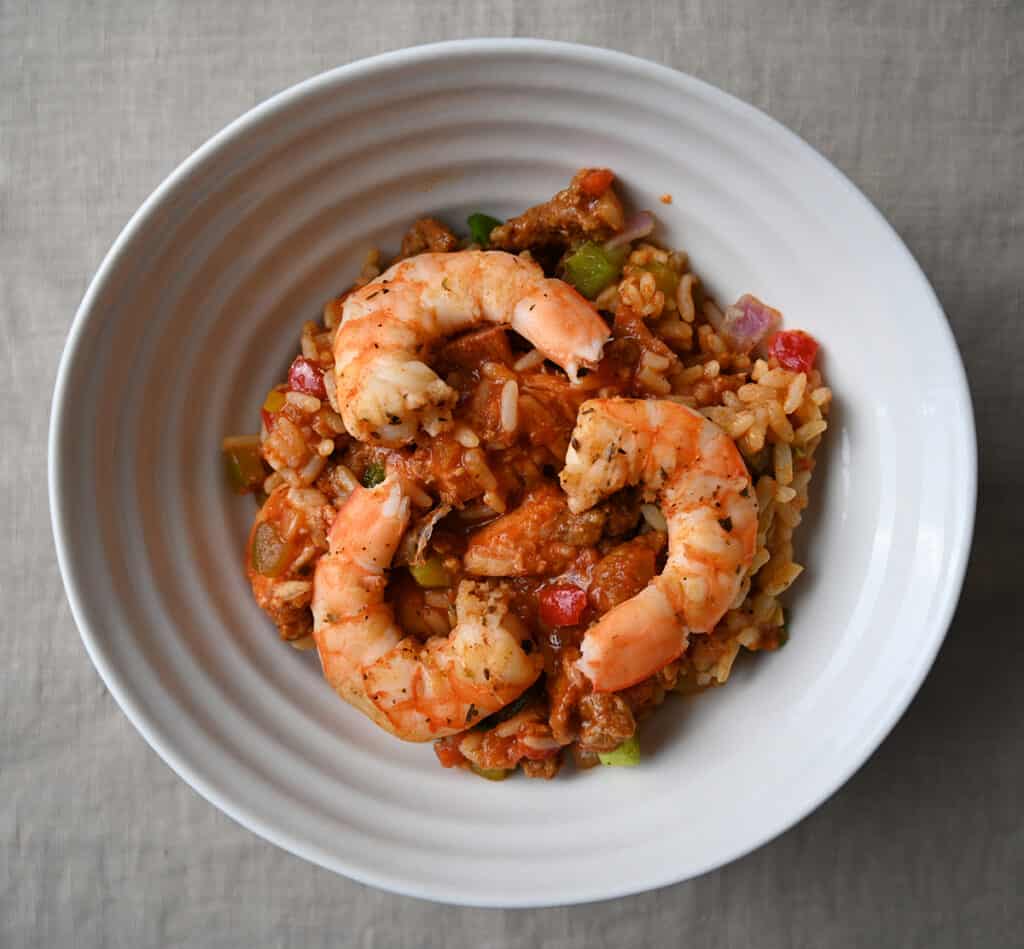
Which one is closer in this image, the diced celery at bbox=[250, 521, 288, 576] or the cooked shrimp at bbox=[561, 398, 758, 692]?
the cooked shrimp at bbox=[561, 398, 758, 692]

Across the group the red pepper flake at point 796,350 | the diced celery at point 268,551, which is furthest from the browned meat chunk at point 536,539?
the red pepper flake at point 796,350

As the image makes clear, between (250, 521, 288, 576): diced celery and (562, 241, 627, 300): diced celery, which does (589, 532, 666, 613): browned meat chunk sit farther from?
(250, 521, 288, 576): diced celery

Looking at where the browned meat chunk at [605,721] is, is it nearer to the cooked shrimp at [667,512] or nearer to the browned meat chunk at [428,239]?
the cooked shrimp at [667,512]

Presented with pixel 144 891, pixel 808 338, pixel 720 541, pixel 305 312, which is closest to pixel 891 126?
pixel 808 338

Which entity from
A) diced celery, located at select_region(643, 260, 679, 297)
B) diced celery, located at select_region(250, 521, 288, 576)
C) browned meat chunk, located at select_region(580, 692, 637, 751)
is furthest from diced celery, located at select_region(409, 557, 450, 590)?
→ diced celery, located at select_region(643, 260, 679, 297)

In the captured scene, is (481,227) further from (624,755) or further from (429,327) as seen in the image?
(624,755)

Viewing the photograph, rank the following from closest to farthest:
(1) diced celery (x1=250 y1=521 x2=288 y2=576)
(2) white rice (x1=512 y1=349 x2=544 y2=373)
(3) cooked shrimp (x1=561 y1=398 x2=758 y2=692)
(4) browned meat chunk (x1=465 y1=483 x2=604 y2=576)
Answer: (3) cooked shrimp (x1=561 y1=398 x2=758 y2=692), (4) browned meat chunk (x1=465 y1=483 x2=604 y2=576), (2) white rice (x1=512 y1=349 x2=544 y2=373), (1) diced celery (x1=250 y1=521 x2=288 y2=576)

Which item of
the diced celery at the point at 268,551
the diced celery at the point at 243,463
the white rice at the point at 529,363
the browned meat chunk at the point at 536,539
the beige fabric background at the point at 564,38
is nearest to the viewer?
the browned meat chunk at the point at 536,539
